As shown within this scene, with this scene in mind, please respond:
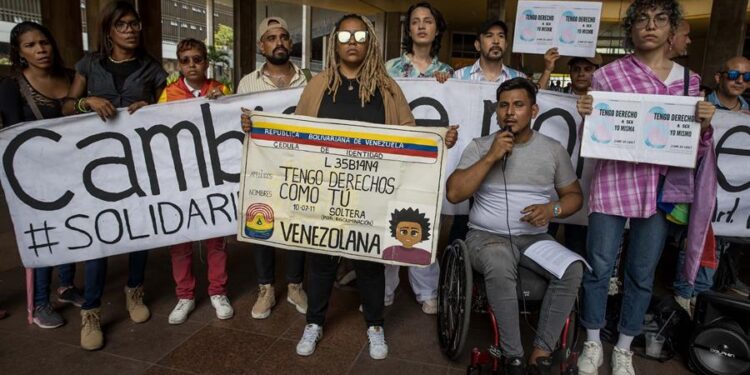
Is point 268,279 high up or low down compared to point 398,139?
down

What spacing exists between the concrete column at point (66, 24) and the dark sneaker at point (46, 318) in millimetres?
8659

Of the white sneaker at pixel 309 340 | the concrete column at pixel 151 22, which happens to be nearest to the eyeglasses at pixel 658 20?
the white sneaker at pixel 309 340

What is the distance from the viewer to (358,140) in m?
2.61

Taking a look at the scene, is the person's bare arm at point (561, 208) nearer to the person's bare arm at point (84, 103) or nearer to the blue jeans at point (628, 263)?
the blue jeans at point (628, 263)

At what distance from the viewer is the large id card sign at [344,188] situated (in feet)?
8.51

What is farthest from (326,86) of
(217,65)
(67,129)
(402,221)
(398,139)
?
(217,65)

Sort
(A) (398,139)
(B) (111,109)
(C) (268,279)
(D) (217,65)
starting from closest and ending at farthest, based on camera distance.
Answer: (A) (398,139) → (B) (111,109) → (C) (268,279) → (D) (217,65)

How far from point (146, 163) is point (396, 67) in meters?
1.72

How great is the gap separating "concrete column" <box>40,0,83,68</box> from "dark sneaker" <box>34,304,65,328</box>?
8.66m

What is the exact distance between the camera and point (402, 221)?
261 centimetres

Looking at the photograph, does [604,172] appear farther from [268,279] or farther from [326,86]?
[268,279]

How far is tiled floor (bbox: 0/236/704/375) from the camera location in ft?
8.96

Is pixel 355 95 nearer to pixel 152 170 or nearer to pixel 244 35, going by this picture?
pixel 152 170

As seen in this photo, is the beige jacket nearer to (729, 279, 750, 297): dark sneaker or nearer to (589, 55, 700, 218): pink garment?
(589, 55, 700, 218): pink garment
